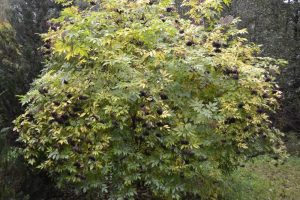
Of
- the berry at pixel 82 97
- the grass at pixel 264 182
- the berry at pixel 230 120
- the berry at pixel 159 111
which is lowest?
the grass at pixel 264 182

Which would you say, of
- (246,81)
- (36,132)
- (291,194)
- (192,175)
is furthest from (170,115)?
(291,194)

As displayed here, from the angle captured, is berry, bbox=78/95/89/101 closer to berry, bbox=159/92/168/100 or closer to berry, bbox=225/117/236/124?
berry, bbox=159/92/168/100

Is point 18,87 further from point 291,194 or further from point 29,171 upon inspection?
point 291,194

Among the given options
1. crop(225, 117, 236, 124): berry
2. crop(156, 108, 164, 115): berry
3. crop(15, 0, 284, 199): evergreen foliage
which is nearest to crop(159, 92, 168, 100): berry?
crop(15, 0, 284, 199): evergreen foliage

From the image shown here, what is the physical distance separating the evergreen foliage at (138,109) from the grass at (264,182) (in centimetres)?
198

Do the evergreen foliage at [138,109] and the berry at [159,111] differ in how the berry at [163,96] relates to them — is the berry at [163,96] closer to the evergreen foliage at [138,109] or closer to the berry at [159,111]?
the evergreen foliage at [138,109]

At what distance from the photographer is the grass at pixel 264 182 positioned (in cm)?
686

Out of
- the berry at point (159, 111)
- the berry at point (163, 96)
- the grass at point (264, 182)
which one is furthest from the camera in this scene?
the grass at point (264, 182)

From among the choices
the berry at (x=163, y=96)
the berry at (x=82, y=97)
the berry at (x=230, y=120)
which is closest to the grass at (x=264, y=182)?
the berry at (x=230, y=120)

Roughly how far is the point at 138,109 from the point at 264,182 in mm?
4246

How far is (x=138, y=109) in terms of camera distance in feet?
15.0

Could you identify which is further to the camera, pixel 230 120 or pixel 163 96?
pixel 230 120

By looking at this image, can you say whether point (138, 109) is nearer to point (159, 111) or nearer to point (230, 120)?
point (159, 111)

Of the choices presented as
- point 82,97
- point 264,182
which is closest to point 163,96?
point 82,97
